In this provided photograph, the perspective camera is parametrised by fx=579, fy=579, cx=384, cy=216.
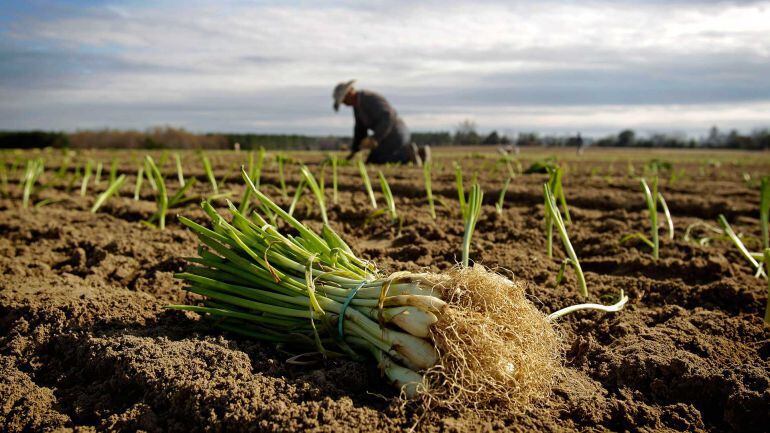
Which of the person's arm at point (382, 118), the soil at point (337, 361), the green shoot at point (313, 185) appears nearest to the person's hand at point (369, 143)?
the person's arm at point (382, 118)

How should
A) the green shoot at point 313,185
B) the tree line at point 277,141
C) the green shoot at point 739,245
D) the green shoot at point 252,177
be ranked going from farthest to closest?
the tree line at point 277,141
the green shoot at point 252,177
the green shoot at point 313,185
the green shoot at point 739,245

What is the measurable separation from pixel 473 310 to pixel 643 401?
0.62m

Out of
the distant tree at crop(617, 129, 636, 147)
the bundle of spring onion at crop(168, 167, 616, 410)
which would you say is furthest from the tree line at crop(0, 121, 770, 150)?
the bundle of spring onion at crop(168, 167, 616, 410)

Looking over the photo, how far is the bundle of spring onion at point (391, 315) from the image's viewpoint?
148 cm

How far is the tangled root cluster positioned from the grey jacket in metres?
8.29

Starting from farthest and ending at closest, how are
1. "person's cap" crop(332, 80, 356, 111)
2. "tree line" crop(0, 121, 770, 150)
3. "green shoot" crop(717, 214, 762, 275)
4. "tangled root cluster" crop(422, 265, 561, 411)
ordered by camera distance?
1. "tree line" crop(0, 121, 770, 150)
2. "person's cap" crop(332, 80, 356, 111)
3. "green shoot" crop(717, 214, 762, 275)
4. "tangled root cluster" crop(422, 265, 561, 411)

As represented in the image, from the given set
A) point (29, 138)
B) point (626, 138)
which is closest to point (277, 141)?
point (29, 138)

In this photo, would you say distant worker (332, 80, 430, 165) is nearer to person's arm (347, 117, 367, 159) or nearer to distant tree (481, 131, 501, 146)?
person's arm (347, 117, 367, 159)

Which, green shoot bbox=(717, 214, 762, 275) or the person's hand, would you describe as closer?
green shoot bbox=(717, 214, 762, 275)

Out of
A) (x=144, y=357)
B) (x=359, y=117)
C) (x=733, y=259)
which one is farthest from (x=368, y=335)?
(x=359, y=117)

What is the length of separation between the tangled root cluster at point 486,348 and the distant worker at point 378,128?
792 centimetres

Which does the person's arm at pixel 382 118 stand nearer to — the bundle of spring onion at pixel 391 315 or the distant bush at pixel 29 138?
the bundle of spring onion at pixel 391 315

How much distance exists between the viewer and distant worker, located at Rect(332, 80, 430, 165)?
9.72m

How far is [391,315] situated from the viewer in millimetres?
1561
